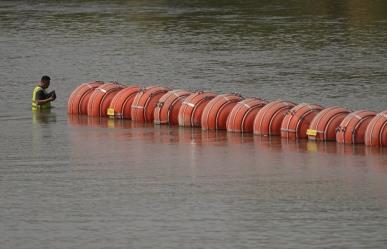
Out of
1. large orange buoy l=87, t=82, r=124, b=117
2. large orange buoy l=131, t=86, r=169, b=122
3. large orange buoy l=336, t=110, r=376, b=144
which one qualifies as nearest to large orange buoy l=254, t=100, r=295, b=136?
large orange buoy l=336, t=110, r=376, b=144

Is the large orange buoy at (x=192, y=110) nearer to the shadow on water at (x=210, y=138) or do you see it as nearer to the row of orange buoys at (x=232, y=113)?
the row of orange buoys at (x=232, y=113)

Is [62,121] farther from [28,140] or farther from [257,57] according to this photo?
[257,57]

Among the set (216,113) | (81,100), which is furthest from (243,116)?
(81,100)

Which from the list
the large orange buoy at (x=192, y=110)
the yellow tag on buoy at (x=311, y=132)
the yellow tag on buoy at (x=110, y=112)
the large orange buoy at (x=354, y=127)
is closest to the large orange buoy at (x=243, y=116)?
the large orange buoy at (x=192, y=110)

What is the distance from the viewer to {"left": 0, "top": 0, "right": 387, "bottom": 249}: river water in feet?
90.3

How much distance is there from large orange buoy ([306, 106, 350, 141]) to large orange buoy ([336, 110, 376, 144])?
337 mm

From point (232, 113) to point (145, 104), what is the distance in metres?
3.75

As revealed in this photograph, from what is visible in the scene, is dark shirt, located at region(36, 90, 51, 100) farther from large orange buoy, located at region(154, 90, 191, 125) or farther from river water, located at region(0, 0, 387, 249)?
large orange buoy, located at region(154, 90, 191, 125)

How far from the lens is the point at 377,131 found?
36906 millimetres

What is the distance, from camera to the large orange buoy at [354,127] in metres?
37.6

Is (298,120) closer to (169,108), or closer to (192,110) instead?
(192,110)

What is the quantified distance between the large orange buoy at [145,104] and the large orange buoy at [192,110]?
4.87 feet

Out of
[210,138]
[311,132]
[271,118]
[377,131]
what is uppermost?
[271,118]

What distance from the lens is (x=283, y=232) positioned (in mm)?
27000
